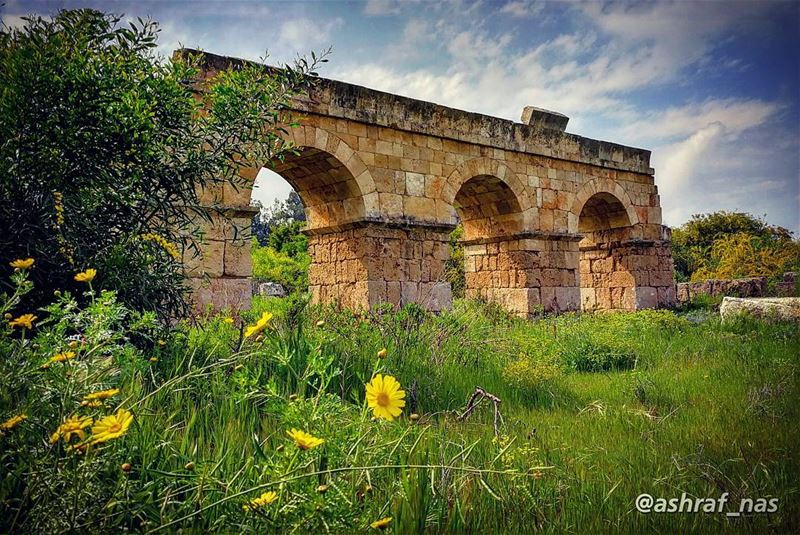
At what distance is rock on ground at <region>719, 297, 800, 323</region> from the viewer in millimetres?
8414

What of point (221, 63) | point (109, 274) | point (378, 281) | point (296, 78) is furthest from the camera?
point (378, 281)

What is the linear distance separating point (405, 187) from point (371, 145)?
0.88 meters

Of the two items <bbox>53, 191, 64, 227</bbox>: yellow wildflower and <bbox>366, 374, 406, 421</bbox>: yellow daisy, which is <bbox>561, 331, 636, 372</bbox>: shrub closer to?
<bbox>366, 374, 406, 421</bbox>: yellow daisy

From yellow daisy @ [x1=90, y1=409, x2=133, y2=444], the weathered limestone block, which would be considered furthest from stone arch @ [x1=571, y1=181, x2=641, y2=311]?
yellow daisy @ [x1=90, y1=409, x2=133, y2=444]

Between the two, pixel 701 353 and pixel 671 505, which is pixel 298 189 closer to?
pixel 701 353

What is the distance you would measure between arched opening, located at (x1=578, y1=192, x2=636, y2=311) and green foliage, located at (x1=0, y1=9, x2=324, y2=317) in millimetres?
10450

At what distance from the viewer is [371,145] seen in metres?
9.20

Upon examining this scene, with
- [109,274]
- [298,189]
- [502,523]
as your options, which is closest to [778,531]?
[502,523]

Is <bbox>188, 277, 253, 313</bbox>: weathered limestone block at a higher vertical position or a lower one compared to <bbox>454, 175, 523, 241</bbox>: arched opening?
lower

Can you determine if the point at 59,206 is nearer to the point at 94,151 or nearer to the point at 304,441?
the point at 94,151

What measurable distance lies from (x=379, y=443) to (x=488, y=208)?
968 cm

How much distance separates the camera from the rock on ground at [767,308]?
8414 mm

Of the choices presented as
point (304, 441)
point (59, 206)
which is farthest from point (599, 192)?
point (304, 441)

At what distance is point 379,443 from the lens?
2.26m
